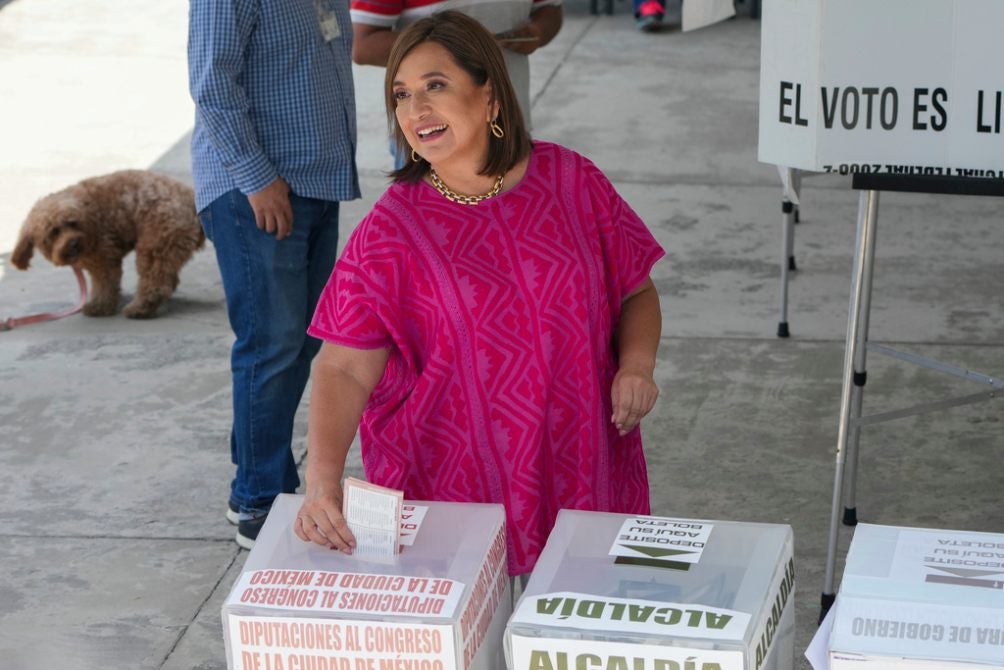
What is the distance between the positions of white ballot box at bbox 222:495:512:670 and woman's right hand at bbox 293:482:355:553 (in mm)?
16

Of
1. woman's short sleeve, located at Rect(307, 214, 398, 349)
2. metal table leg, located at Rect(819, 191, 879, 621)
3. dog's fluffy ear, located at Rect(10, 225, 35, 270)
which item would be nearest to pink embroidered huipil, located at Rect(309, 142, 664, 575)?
woman's short sleeve, located at Rect(307, 214, 398, 349)

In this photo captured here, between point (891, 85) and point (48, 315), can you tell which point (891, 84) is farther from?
point (48, 315)

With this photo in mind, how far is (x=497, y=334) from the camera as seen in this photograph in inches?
95.4

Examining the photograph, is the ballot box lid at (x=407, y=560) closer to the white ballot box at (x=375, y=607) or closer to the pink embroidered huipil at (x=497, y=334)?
the white ballot box at (x=375, y=607)

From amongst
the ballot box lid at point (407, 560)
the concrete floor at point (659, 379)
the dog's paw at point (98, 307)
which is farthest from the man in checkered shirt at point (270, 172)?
the dog's paw at point (98, 307)

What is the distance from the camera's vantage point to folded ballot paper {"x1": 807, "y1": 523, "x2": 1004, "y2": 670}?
1608 millimetres

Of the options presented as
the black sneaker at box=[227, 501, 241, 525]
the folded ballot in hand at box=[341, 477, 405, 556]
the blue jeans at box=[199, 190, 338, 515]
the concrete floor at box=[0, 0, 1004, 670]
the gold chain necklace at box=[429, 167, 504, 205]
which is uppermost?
the gold chain necklace at box=[429, 167, 504, 205]

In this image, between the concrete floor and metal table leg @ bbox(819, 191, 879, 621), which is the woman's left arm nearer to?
metal table leg @ bbox(819, 191, 879, 621)

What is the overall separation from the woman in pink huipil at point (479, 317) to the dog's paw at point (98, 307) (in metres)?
3.56

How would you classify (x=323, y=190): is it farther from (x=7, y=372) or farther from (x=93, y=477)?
(x=7, y=372)

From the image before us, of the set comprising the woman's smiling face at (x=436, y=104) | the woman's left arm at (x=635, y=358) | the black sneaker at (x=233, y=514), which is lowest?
the black sneaker at (x=233, y=514)

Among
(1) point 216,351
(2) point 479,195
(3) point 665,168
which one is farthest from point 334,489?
(3) point 665,168

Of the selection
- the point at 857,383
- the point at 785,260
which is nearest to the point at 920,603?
the point at 857,383

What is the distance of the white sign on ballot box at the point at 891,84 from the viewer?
263cm
